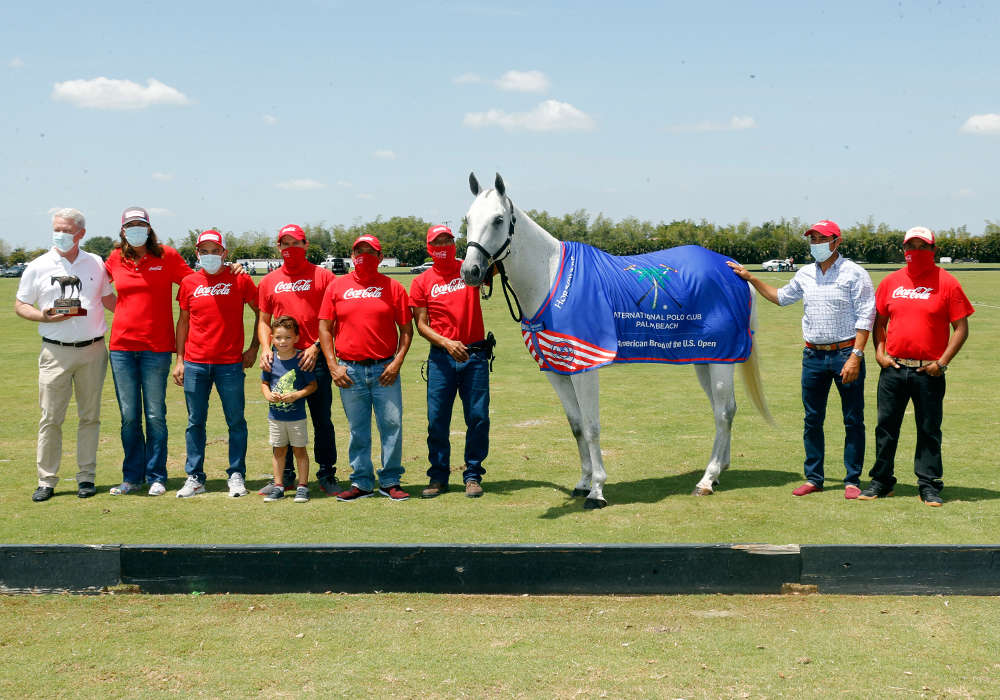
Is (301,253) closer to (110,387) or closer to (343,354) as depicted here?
(343,354)

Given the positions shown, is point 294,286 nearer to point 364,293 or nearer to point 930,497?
point 364,293

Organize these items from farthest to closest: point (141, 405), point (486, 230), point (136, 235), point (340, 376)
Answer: point (141, 405) < point (136, 235) < point (340, 376) < point (486, 230)

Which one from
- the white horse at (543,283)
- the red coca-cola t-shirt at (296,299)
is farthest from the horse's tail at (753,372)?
the red coca-cola t-shirt at (296,299)

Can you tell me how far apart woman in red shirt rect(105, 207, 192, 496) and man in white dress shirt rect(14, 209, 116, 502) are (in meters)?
0.17

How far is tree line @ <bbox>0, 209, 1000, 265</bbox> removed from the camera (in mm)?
101750

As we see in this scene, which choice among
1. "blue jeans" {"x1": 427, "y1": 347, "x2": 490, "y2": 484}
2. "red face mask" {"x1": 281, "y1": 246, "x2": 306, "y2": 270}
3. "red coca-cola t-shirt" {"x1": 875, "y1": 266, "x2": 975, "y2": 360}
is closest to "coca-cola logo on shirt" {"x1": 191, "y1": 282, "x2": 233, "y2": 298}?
"red face mask" {"x1": 281, "y1": 246, "x2": 306, "y2": 270}

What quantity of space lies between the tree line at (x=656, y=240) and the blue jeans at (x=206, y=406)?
299 ft

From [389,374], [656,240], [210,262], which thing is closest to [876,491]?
[389,374]

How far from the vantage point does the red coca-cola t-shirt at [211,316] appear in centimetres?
740

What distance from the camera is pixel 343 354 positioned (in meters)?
7.29

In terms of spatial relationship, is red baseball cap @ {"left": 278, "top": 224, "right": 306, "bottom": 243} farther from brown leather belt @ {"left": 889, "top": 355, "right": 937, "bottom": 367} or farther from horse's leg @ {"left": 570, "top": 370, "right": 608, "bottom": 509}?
brown leather belt @ {"left": 889, "top": 355, "right": 937, "bottom": 367}

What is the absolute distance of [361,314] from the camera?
7.19 meters

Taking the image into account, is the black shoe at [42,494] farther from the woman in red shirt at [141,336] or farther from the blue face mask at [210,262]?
the blue face mask at [210,262]

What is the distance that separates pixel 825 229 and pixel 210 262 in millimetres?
4996
